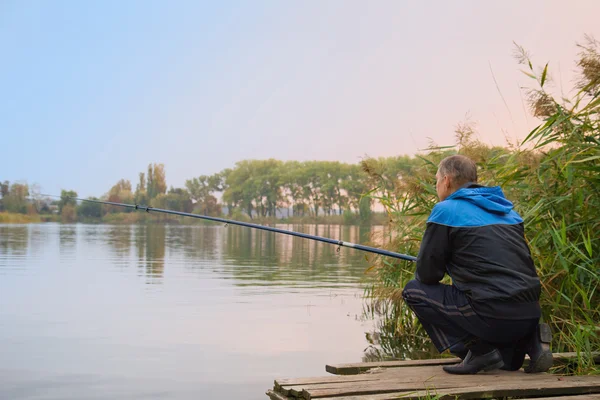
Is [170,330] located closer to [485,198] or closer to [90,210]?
[485,198]

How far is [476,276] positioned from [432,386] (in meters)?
0.61

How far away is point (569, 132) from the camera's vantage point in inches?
195

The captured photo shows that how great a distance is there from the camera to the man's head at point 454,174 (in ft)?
12.0

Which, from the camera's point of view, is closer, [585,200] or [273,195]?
[585,200]

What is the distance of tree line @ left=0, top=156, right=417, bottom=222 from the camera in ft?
236

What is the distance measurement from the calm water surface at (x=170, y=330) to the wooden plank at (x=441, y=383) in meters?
2.13

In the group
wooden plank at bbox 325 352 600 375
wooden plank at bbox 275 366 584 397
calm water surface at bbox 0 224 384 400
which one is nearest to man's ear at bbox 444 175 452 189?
wooden plank at bbox 275 366 584 397

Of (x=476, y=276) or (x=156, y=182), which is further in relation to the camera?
(x=156, y=182)

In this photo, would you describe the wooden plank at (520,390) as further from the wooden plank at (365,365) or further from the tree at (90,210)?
the tree at (90,210)

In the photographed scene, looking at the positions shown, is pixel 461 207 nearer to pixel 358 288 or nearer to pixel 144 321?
pixel 144 321

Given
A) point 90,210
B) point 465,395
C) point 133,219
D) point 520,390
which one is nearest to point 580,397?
point 520,390

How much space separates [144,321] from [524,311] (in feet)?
20.2

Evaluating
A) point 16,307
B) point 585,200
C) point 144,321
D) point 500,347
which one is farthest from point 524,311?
point 16,307

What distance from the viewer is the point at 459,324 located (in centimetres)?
359
